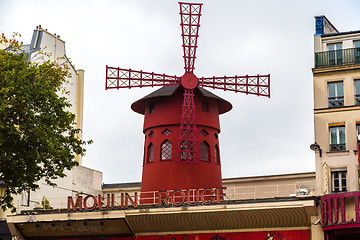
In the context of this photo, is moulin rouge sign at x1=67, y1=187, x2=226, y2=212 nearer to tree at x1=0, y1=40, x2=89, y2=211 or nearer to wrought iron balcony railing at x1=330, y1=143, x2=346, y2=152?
tree at x1=0, y1=40, x2=89, y2=211

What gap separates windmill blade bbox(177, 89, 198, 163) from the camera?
29.2 meters

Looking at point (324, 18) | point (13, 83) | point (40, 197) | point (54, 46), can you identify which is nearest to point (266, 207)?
point (324, 18)

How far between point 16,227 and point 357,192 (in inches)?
552

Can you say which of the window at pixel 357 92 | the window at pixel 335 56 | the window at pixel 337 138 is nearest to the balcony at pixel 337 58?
the window at pixel 335 56

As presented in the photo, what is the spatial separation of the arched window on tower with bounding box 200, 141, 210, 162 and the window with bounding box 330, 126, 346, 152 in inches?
246

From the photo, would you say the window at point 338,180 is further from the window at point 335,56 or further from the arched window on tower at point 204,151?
the arched window on tower at point 204,151

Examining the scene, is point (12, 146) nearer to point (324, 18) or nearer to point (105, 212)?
point (105, 212)

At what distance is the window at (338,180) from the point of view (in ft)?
82.3

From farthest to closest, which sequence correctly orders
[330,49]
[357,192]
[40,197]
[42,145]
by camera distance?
1. [40,197]
2. [330,49]
3. [42,145]
4. [357,192]

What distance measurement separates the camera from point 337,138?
84.1 feet

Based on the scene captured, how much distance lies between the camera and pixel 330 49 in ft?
88.2

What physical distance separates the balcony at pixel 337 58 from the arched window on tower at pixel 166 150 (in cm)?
722

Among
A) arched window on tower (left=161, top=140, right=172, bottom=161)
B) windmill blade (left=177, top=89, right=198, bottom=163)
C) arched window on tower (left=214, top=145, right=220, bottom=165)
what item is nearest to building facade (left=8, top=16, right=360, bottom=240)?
windmill blade (left=177, top=89, right=198, bottom=163)

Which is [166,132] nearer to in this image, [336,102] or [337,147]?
[336,102]
